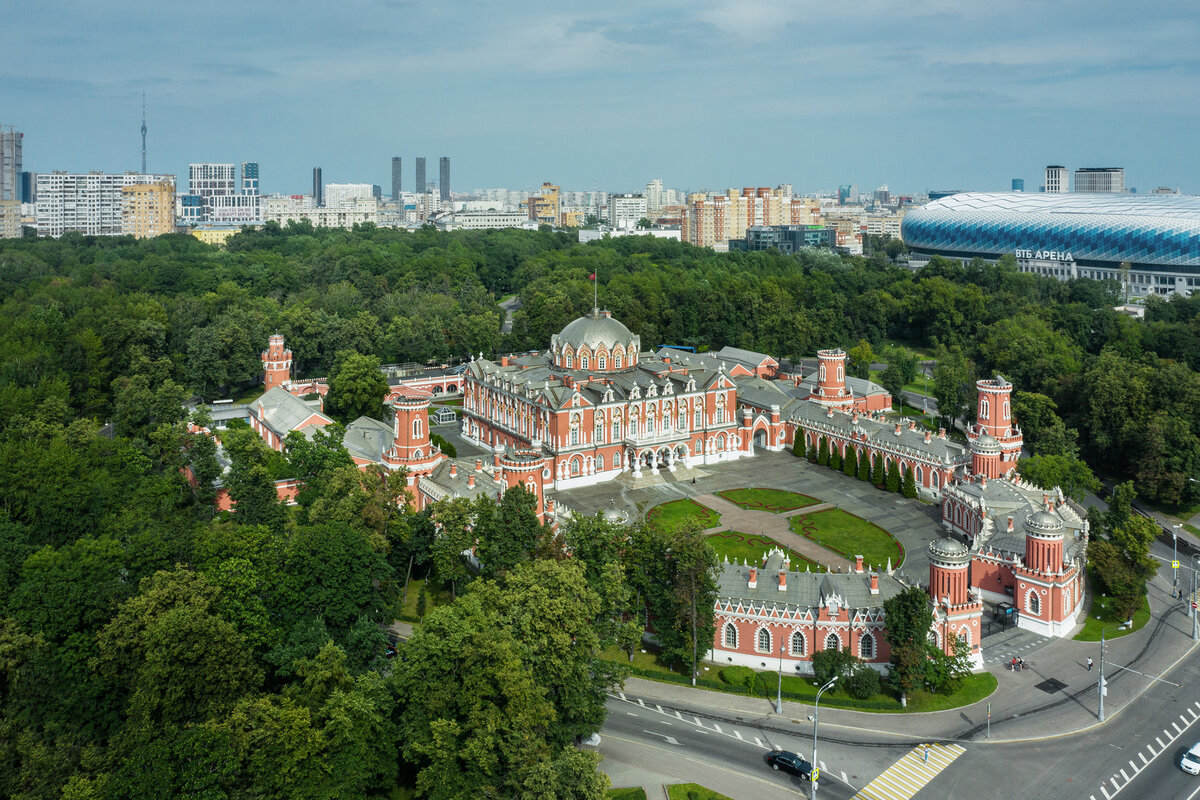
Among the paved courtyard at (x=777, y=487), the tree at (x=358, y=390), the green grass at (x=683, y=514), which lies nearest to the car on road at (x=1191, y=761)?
the paved courtyard at (x=777, y=487)

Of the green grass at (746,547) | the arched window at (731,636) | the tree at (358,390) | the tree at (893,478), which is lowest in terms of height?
the arched window at (731,636)

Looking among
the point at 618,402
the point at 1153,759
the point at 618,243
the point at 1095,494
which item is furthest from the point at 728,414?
the point at 618,243

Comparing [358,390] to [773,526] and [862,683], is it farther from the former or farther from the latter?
[862,683]

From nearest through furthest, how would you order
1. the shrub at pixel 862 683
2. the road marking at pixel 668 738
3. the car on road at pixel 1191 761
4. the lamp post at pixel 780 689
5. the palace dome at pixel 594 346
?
the car on road at pixel 1191 761
the road marking at pixel 668 738
the lamp post at pixel 780 689
the shrub at pixel 862 683
the palace dome at pixel 594 346

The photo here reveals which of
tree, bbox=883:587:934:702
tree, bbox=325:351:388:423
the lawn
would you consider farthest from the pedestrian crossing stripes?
tree, bbox=325:351:388:423

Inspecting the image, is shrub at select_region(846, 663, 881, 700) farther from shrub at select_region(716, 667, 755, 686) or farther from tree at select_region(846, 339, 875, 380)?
tree at select_region(846, 339, 875, 380)

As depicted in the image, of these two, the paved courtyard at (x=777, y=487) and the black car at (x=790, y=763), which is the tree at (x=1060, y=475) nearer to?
the paved courtyard at (x=777, y=487)

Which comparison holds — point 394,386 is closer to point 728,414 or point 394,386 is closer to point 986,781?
point 728,414
